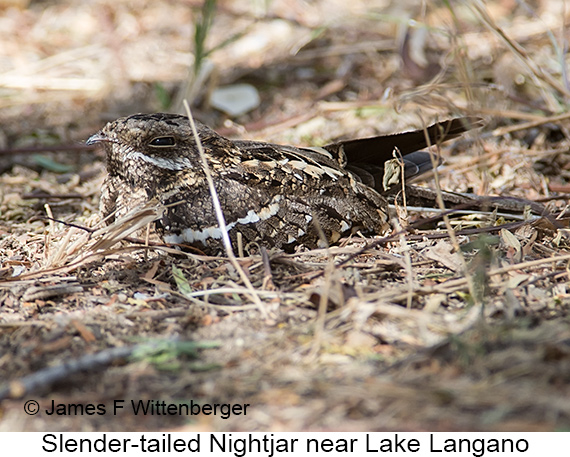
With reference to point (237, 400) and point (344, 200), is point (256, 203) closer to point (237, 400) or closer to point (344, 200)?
point (344, 200)

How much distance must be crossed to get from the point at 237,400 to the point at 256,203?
1.19 m

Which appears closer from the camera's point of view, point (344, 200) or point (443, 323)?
point (443, 323)

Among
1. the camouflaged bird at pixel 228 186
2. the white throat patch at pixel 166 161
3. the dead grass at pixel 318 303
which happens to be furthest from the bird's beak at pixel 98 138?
the dead grass at pixel 318 303

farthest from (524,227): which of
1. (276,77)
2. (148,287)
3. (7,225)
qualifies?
(276,77)

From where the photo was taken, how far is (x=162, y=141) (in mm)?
2736

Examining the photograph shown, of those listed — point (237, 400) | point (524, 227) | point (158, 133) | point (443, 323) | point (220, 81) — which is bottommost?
point (237, 400)

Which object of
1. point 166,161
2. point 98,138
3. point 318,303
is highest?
point 98,138

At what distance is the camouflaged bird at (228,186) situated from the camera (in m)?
2.70

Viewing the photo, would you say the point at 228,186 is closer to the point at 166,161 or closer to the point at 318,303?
the point at 166,161

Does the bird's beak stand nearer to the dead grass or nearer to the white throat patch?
the white throat patch

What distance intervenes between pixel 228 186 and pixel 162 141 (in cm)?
35

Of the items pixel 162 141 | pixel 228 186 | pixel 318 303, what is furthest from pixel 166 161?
pixel 318 303

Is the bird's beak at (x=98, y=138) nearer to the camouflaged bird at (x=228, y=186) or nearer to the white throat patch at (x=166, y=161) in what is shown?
the camouflaged bird at (x=228, y=186)

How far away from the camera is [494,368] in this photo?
1734 mm
